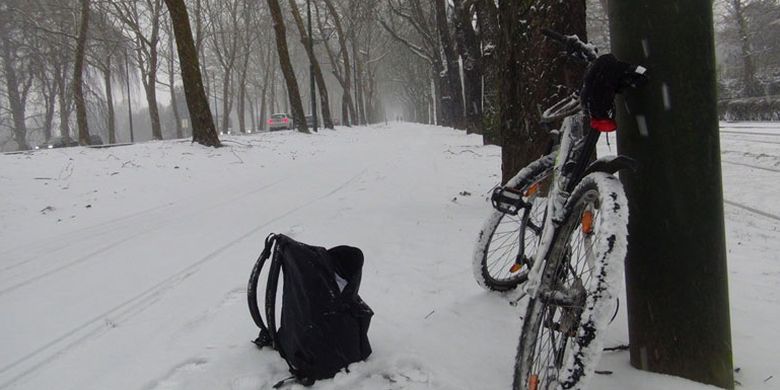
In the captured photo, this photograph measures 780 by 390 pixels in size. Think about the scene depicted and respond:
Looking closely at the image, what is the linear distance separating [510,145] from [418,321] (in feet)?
9.84

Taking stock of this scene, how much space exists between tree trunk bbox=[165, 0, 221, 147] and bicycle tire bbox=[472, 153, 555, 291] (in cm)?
1031

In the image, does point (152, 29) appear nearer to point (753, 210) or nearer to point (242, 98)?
point (242, 98)

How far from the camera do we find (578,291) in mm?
1974

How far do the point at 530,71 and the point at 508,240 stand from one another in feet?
6.96

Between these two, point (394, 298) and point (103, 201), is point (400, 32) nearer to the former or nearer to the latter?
point (103, 201)

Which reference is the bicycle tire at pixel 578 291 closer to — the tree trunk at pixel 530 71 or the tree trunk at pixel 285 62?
the tree trunk at pixel 530 71

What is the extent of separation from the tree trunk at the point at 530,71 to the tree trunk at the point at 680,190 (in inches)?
112

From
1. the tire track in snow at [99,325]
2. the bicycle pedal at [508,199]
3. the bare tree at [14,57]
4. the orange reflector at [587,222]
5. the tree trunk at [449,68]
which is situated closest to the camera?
the orange reflector at [587,222]

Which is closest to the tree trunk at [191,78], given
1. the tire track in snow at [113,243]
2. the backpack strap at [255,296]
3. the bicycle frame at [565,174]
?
the tire track in snow at [113,243]

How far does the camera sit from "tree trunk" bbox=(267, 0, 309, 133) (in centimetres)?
1939

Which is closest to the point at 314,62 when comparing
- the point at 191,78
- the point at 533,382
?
the point at 191,78

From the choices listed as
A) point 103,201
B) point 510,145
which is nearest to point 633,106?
point 510,145

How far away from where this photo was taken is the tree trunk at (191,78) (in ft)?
40.3

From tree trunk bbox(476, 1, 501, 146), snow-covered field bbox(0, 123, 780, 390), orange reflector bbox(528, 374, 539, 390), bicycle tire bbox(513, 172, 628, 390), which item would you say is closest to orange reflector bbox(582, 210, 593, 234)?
bicycle tire bbox(513, 172, 628, 390)
